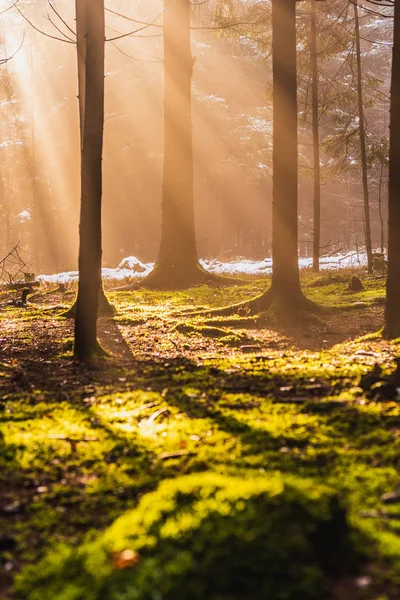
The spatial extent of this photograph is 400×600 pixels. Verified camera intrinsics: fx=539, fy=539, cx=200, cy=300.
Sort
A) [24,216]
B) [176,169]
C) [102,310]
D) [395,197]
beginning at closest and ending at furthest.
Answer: [395,197] → [102,310] → [176,169] → [24,216]

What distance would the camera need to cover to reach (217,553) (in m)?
2.34

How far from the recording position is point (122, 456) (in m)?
3.85

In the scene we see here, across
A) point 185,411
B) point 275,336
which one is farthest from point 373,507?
point 275,336

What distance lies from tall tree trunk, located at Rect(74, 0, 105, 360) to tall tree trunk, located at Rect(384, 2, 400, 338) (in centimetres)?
404

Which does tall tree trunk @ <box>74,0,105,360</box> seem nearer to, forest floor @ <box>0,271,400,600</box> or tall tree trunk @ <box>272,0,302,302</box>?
forest floor @ <box>0,271,400,600</box>

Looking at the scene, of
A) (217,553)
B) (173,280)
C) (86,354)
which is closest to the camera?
(217,553)

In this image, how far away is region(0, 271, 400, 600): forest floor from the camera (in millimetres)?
2955

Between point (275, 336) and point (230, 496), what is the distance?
604 cm

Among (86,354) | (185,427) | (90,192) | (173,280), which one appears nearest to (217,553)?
(185,427)

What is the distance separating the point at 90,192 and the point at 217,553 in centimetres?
543

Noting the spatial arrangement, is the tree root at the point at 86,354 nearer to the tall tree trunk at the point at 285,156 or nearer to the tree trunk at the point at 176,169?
the tall tree trunk at the point at 285,156

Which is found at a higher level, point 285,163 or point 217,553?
point 285,163

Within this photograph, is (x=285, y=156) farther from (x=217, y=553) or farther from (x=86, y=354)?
(x=217, y=553)

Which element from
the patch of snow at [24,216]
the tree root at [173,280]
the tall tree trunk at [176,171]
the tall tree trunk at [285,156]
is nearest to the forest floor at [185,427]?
the tall tree trunk at [285,156]
